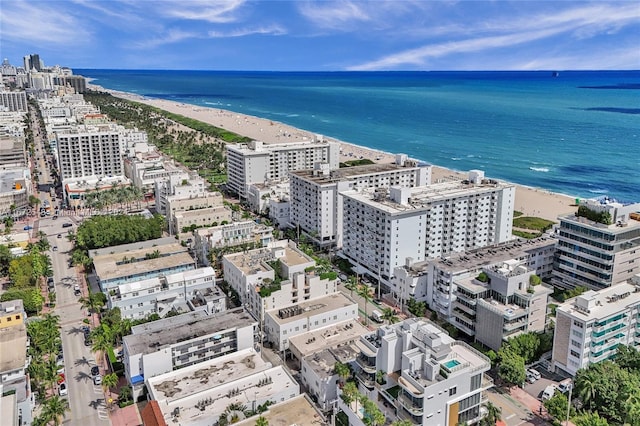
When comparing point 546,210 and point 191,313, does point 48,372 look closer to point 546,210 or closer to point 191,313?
point 191,313

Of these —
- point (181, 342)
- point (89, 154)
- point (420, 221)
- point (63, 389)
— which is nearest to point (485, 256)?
point (420, 221)

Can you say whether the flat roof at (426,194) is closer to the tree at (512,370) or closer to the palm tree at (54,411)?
the tree at (512,370)

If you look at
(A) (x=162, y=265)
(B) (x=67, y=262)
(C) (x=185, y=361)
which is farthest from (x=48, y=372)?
(B) (x=67, y=262)

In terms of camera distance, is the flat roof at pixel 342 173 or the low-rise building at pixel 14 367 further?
the flat roof at pixel 342 173

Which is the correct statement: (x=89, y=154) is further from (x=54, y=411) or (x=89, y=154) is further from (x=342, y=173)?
(x=54, y=411)

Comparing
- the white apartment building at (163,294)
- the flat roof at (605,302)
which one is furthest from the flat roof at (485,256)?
the white apartment building at (163,294)

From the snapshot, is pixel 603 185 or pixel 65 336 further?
pixel 603 185

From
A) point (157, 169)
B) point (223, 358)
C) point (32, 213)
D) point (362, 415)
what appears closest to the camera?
point (362, 415)
